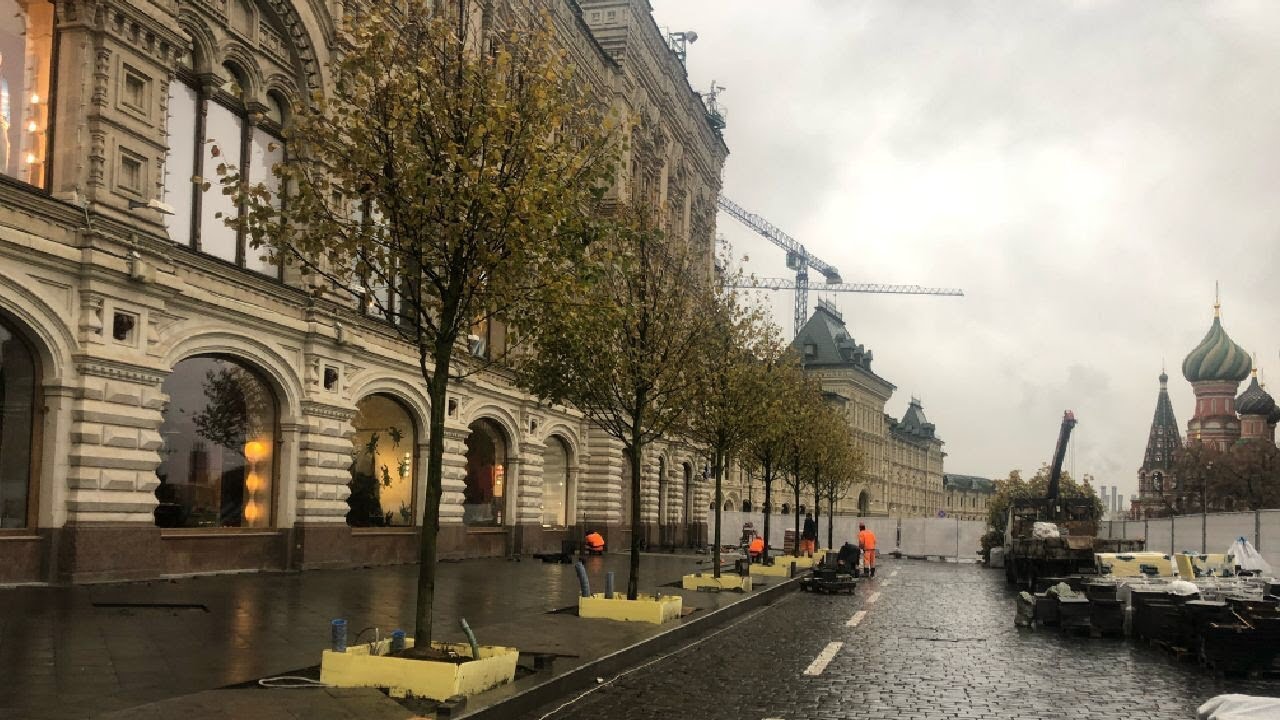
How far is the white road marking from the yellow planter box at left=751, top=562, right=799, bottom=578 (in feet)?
50.4

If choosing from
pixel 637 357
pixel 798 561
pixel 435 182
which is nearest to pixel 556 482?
pixel 798 561

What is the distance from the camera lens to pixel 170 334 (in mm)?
21656

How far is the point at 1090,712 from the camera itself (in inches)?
456

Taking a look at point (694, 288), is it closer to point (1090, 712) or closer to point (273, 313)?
point (273, 313)

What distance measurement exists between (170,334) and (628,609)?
32.7 feet

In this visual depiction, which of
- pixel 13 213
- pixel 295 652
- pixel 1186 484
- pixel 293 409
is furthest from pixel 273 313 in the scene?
pixel 1186 484

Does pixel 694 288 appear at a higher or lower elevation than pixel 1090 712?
higher

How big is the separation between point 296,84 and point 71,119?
764 centimetres

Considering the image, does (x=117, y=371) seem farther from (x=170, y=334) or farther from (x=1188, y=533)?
(x=1188, y=533)

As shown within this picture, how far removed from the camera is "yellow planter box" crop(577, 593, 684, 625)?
18.1m

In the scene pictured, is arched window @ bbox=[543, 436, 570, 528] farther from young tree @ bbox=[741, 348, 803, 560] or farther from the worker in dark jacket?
the worker in dark jacket

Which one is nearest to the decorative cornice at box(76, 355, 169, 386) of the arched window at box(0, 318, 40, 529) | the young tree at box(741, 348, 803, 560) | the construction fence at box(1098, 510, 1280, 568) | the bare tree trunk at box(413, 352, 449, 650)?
the arched window at box(0, 318, 40, 529)

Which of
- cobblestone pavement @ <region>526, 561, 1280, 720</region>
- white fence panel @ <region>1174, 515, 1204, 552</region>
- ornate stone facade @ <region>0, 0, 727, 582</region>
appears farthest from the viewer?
white fence panel @ <region>1174, 515, 1204, 552</region>

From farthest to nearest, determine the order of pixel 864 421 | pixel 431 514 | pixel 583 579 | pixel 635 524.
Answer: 1. pixel 864 421
2. pixel 635 524
3. pixel 583 579
4. pixel 431 514
